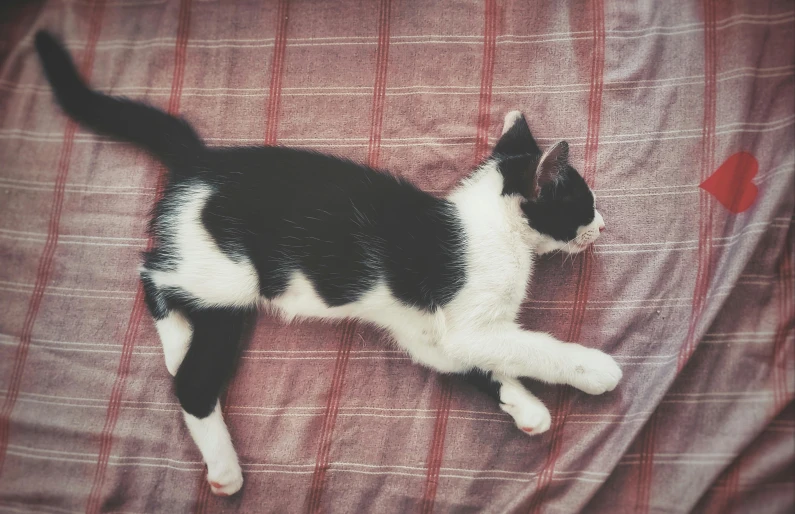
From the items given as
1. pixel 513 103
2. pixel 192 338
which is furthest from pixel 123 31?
pixel 513 103

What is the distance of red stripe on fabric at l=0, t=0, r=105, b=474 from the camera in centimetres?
121

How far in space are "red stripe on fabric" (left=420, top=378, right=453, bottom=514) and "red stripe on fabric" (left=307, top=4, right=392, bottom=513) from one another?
22cm

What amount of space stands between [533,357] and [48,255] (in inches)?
46.0

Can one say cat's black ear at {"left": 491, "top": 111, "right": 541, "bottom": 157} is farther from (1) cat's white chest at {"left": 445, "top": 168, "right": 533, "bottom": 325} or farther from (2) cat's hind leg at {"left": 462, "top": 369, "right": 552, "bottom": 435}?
(2) cat's hind leg at {"left": 462, "top": 369, "right": 552, "bottom": 435}

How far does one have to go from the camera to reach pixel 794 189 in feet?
3.65

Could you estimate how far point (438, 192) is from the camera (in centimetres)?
126

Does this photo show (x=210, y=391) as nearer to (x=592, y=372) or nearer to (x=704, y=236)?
(x=592, y=372)

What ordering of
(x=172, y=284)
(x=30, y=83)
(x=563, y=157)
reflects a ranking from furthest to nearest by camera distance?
(x=30, y=83)
(x=172, y=284)
(x=563, y=157)

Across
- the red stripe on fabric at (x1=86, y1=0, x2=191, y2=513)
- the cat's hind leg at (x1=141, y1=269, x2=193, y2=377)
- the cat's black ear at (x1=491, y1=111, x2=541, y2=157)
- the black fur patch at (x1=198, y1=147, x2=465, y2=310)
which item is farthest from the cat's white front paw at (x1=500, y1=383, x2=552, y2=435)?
the red stripe on fabric at (x1=86, y1=0, x2=191, y2=513)

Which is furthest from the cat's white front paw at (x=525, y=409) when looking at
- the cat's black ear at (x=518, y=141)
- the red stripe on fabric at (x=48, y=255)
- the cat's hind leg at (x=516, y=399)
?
the red stripe on fabric at (x=48, y=255)

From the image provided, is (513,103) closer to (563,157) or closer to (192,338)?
(563,157)

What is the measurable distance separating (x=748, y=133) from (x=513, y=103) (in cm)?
52

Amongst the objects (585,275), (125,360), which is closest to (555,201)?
(585,275)

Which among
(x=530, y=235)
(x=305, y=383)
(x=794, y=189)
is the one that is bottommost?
(x=305, y=383)
